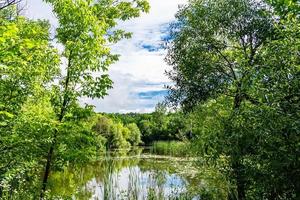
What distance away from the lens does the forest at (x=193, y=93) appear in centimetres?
566

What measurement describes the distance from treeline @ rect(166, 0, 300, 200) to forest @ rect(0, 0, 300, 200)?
0.02 metres

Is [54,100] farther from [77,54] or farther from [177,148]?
[177,148]

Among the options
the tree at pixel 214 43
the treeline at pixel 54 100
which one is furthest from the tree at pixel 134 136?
the treeline at pixel 54 100

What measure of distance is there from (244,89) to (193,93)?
4.14 metres

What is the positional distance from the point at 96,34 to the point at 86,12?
54 centimetres

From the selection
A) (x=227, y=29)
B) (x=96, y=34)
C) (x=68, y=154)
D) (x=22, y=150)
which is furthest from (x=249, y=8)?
(x=22, y=150)

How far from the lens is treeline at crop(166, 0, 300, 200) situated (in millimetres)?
5520

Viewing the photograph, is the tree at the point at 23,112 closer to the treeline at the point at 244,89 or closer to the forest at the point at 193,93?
the forest at the point at 193,93

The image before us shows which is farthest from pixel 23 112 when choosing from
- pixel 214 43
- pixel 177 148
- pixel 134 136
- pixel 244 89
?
pixel 134 136

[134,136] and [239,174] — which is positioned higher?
[134,136]

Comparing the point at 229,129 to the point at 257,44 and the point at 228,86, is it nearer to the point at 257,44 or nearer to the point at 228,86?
the point at 228,86

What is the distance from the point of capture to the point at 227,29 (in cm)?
1073

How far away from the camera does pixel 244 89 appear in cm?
704

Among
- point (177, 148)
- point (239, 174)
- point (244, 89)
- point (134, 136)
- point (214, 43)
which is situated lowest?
point (239, 174)
